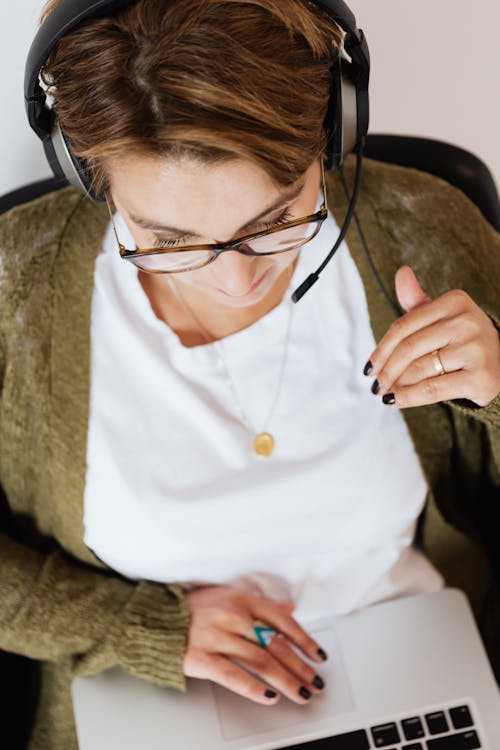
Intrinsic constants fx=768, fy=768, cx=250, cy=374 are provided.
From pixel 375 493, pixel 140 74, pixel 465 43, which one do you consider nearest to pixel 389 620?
pixel 375 493

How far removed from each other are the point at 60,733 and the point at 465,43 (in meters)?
1.14

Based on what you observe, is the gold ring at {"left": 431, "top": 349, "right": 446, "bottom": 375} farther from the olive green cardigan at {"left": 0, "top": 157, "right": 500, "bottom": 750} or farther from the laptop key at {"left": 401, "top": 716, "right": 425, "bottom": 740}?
the laptop key at {"left": 401, "top": 716, "right": 425, "bottom": 740}

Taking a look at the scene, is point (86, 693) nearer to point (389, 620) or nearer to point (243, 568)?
point (243, 568)

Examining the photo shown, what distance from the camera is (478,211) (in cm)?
100

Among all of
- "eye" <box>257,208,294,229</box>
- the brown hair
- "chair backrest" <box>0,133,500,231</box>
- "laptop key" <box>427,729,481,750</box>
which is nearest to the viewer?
the brown hair

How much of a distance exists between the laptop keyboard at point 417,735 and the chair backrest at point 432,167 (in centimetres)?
63

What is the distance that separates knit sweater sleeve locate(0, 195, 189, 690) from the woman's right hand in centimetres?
3

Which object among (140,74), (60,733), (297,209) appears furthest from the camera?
(60,733)

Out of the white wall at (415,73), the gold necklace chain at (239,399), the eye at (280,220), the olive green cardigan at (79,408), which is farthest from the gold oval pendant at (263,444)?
the white wall at (415,73)

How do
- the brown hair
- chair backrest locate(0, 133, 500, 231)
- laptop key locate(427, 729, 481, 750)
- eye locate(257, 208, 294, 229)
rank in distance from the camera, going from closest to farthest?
1. the brown hair
2. eye locate(257, 208, 294, 229)
3. laptop key locate(427, 729, 481, 750)
4. chair backrest locate(0, 133, 500, 231)

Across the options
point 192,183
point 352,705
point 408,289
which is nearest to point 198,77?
point 192,183

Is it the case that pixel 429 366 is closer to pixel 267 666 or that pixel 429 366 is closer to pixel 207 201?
pixel 207 201

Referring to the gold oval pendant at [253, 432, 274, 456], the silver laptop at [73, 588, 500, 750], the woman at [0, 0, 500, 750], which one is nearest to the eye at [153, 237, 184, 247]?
the woman at [0, 0, 500, 750]

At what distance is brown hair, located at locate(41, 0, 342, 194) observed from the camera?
0.65 meters
